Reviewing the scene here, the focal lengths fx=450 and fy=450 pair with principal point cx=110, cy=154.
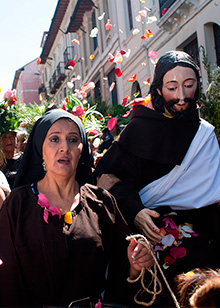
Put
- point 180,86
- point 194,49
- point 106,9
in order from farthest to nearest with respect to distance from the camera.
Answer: point 106,9 < point 194,49 < point 180,86

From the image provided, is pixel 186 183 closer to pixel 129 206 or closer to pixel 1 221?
pixel 129 206

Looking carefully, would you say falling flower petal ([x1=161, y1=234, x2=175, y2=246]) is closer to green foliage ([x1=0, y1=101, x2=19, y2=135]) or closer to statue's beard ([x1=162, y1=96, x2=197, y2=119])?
statue's beard ([x1=162, y1=96, x2=197, y2=119])

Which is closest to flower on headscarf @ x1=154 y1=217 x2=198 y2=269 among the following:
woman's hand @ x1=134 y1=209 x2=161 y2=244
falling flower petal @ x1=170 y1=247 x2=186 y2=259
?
falling flower petal @ x1=170 y1=247 x2=186 y2=259

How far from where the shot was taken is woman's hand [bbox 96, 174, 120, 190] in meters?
3.54

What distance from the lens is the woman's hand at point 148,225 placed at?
305 centimetres

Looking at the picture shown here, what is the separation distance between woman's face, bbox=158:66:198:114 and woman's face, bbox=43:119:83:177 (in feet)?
2.77

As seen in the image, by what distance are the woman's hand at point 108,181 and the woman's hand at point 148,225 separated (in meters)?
0.44

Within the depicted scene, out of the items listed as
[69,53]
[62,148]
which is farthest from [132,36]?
[69,53]

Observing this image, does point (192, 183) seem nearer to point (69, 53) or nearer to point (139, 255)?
point (139, 255)

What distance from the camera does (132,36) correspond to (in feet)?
50.8

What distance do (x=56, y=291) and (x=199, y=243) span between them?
1074 mm

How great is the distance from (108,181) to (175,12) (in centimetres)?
898

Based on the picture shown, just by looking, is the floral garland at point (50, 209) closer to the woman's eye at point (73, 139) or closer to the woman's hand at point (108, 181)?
the woman's eye at point (73, 139)

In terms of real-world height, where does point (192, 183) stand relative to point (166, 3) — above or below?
below
